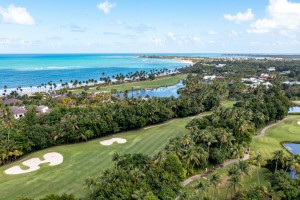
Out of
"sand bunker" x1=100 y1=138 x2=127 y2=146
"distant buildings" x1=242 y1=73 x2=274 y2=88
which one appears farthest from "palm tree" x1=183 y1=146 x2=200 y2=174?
"distant buildings" x1=242 y1=73 x2=274 y2=88

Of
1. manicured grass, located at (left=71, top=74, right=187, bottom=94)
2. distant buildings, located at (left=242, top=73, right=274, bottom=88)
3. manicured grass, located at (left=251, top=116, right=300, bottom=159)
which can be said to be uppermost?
distant buildings, located at (left=242, top=73, right=274, bottom=88)

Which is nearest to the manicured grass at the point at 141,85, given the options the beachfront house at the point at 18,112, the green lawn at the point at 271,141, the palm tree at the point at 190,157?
the beachfront house at the point at 18,112

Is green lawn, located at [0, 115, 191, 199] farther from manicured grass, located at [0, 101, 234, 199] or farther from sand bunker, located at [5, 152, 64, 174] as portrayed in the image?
sand bunker, located at [5, 152, 64, 174]

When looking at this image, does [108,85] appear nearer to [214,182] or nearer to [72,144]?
[72,144]

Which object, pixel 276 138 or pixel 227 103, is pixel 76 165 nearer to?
pixel 276 138

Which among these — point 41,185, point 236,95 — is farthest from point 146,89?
point 41,185

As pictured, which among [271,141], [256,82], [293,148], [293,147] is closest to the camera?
[293,148]

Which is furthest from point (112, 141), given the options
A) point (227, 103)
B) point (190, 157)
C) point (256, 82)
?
point (256, 82)
